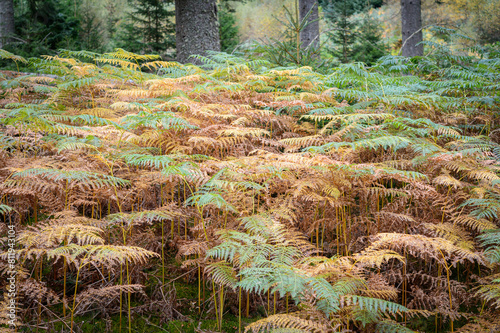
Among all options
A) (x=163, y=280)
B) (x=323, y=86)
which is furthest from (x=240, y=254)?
(x=323, y=86)

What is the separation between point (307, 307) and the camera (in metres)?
2.01

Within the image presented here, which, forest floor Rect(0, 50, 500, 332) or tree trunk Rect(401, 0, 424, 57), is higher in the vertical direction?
tree trunk Rect(401, 0, 424, 57)

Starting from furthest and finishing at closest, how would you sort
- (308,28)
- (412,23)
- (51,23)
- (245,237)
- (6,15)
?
(51,23) → (308,28) → (6,15) → (412,23) → (245,237)

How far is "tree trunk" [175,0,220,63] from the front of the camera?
700 centimetres

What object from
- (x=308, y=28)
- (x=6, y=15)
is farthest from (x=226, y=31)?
(x=6, y=15)

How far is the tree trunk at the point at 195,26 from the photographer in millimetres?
7000

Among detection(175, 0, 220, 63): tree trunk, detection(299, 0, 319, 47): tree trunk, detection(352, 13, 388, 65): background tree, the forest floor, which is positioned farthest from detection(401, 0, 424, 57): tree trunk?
the forest floor

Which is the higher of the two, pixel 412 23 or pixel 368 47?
pixel 412 23

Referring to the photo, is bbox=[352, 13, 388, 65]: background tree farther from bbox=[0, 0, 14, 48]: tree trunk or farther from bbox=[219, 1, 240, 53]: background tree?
bbox=[0, 0, 14, 48]: tree trunk

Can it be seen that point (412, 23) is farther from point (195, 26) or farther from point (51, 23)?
point (51, 23)

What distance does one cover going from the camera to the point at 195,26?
7.04 metres

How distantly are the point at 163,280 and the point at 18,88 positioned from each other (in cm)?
417

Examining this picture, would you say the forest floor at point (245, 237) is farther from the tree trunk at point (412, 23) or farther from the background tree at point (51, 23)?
the background tree at point (51, 23)

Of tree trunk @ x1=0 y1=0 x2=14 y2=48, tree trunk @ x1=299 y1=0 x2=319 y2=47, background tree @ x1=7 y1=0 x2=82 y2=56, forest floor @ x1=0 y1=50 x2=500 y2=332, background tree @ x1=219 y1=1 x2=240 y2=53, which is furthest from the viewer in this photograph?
background tree @ x1=219 y1=1 x2=240 y2=53
